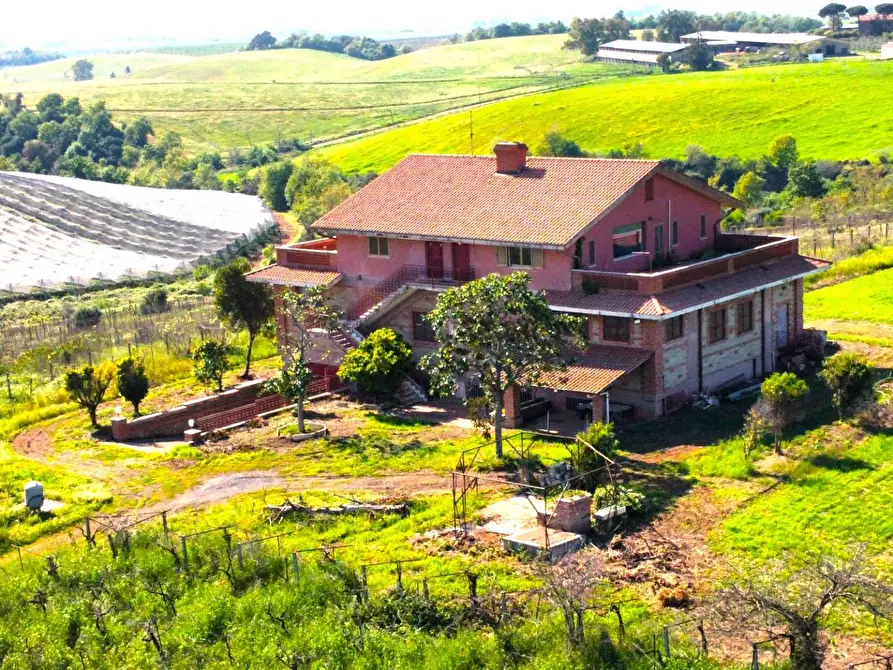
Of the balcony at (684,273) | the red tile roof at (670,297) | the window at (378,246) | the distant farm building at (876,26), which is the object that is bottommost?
the red tile roof at (670,297)

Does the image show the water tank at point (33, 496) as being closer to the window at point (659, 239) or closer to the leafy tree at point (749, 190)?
the window at point (659, 239)

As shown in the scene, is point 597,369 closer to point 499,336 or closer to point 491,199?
point 499,336

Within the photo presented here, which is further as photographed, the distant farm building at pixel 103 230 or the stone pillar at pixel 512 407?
the distant farm building at pixel 103 230

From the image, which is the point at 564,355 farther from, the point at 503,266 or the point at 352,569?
the point at 352,569

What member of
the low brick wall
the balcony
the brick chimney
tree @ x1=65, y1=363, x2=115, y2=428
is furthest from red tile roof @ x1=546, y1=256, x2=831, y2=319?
tree @ x1=65, y1=363, x2=115, y2=428

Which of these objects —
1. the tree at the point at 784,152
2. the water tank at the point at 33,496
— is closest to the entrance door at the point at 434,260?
the water tank at the point at 33,496

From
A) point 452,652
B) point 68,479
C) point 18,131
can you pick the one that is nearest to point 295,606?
point 452,652
